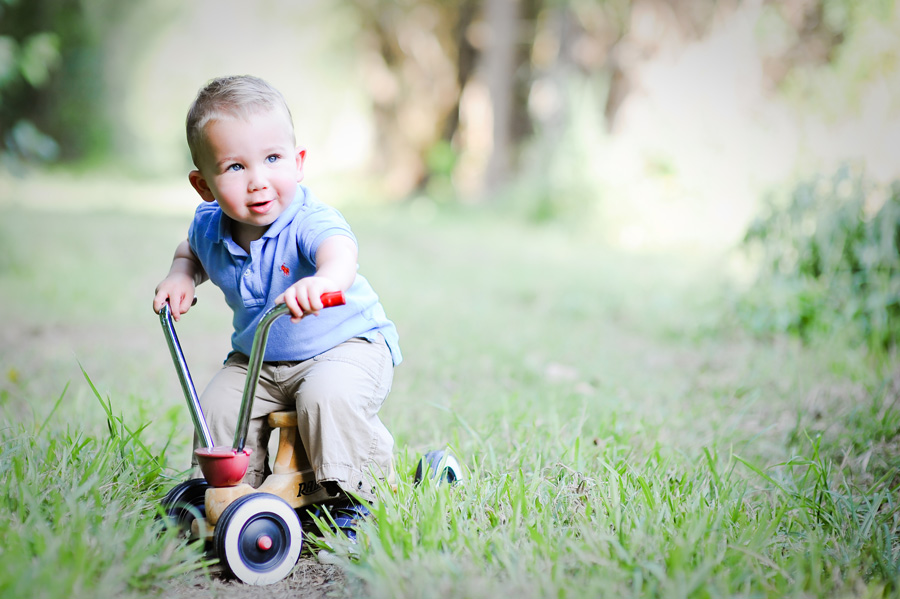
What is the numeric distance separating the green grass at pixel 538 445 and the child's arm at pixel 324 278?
0.52 m

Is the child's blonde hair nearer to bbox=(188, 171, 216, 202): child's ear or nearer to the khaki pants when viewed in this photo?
bbox=(188, 171, 216, 202): child's ear

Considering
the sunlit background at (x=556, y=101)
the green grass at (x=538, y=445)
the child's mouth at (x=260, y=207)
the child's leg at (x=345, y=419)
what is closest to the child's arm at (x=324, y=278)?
the child's mouth at (x=260, y=207)

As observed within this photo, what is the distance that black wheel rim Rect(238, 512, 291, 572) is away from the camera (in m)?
1.71

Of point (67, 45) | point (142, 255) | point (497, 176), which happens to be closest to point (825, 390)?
point (142, 255)

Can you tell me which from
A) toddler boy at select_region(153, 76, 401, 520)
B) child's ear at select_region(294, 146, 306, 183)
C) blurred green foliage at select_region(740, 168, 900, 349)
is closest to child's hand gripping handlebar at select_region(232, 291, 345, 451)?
toddler boy at select_region(153, 76, 401, 520)

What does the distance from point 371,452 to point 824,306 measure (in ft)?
9.73

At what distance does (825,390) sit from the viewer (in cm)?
306

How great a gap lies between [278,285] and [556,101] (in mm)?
8622

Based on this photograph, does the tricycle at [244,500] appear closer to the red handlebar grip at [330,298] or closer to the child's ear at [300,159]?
the red handlebar grip at [330,298]

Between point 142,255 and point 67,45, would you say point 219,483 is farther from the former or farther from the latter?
point 67,45

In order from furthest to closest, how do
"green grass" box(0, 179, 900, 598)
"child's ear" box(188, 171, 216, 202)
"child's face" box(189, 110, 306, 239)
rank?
"child's ear" box(188, 171, 216, 202) → "child's face" box(189, 110, 306, 239) → "green grass" box(0, 179, 900, 598)

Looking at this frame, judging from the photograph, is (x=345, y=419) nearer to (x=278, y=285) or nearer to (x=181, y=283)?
(x=278, y=285)

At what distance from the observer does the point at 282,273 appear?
1.94 m

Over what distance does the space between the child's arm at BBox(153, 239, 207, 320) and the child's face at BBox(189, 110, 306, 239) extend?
27cm
